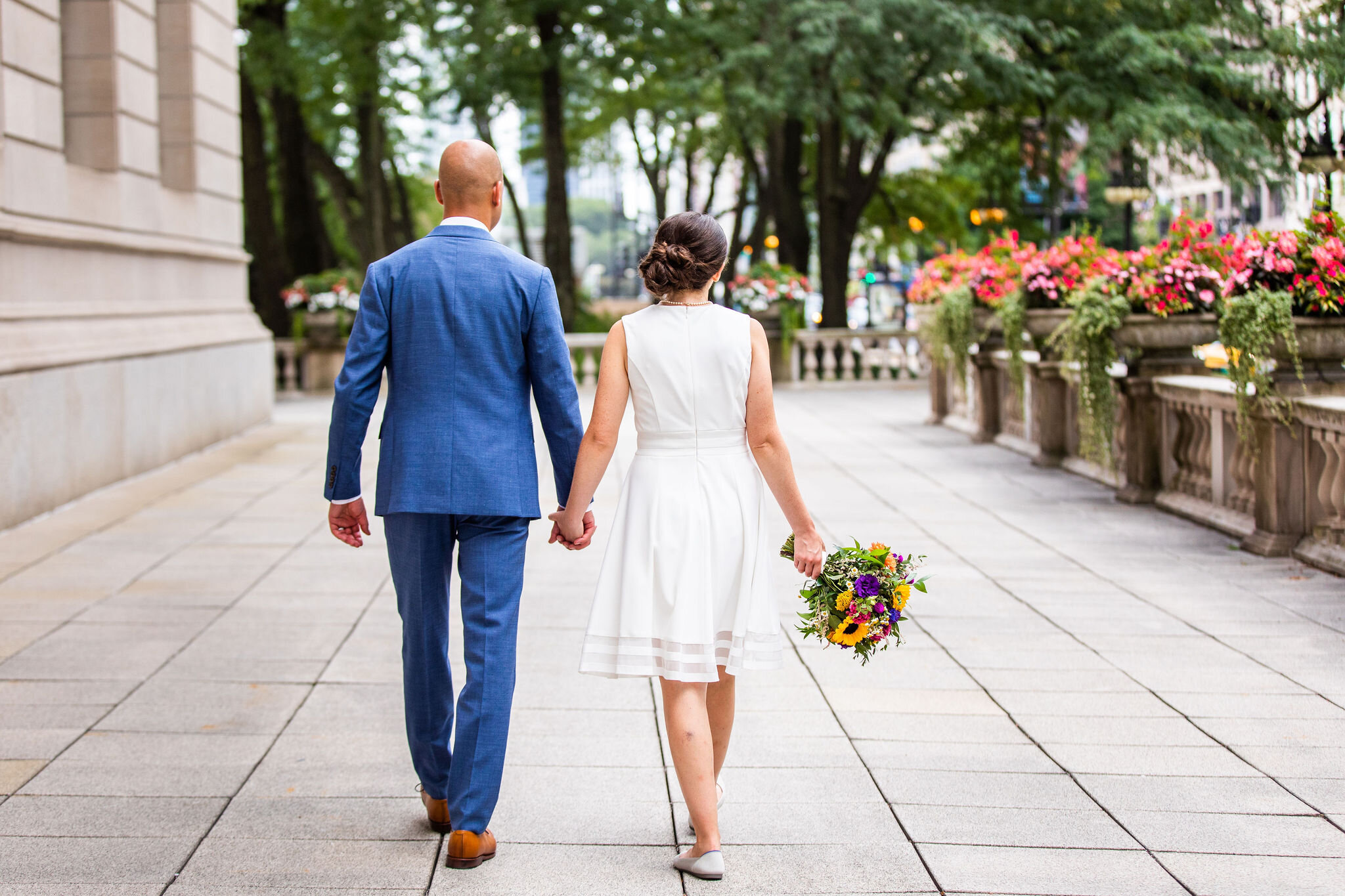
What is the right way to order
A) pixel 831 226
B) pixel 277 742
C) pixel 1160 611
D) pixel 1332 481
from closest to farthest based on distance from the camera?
pixel 277 742 → pixel 1160 611 → pixel 1332 481 → pixel 831 226

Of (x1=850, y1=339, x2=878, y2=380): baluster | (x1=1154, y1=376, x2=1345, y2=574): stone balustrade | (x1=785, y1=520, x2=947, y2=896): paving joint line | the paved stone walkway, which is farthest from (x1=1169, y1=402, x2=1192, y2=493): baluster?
(x1=850, y1=339, x2=878, y2=380): baluster

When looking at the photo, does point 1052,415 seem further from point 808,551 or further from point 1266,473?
point 808,551

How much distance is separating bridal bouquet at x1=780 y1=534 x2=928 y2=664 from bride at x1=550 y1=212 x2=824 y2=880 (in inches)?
3.2

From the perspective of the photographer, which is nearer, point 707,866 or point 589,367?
point 707,866

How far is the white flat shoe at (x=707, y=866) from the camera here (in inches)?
150

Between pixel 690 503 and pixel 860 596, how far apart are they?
54cm

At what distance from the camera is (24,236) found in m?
10.7

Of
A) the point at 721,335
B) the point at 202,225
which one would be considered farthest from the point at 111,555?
the point at 202,225

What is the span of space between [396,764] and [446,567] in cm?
108

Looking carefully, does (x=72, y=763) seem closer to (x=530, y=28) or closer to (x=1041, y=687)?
(x=1041, y=687)

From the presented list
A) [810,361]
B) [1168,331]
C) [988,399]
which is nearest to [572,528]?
[1168,331]

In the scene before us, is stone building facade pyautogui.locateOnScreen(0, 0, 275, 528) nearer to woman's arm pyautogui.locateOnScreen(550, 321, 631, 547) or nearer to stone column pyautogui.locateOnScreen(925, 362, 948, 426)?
woman's arm pyautogui.locateOnScreen(550, 321, 631, 547)

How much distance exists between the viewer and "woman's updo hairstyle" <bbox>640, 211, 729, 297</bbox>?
3.85 metres

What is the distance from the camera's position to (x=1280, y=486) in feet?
28.0
